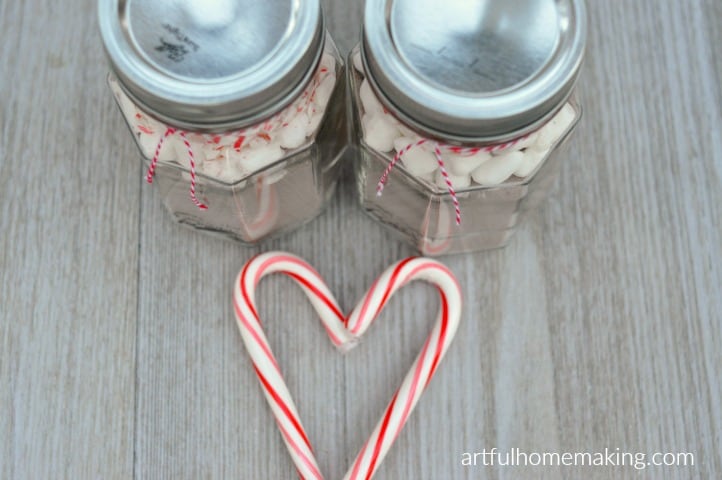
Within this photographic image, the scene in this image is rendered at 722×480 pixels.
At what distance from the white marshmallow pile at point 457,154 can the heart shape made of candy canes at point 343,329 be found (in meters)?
0.14

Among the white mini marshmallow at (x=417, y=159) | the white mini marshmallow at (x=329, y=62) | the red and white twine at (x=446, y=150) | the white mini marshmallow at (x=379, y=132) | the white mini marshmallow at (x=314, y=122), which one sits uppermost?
the white mini marshmallow at (x=329, y=62)

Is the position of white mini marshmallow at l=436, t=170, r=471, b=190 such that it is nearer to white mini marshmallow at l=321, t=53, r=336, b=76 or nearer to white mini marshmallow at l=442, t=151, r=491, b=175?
white mini marshmallow at l=442, t=151, r=491, b=175

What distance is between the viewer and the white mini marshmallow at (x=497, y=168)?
2.46ft

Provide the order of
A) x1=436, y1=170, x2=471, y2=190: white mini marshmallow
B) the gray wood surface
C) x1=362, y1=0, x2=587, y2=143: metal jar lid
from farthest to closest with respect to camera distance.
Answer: the gray wood surface, x1=436, y1=170, x2=471, y2=190: white mini marshmallow, x1=362, y1=0, x2=587, y2=143: metal jar lid

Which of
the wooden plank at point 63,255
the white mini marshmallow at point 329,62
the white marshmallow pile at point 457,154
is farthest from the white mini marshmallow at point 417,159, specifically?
the wooden plank at point 63,255

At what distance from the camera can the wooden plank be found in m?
0.89

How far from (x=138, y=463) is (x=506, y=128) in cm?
52

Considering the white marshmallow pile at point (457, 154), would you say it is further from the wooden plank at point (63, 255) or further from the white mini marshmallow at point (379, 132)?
the wooden plank at point (63, 255)

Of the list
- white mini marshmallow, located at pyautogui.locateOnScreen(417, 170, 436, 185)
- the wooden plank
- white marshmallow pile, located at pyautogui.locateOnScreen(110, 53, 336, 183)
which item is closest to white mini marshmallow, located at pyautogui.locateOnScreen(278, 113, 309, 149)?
white marshmallow pile, located at pyautogui.locateOnScreen(110, 53, 336, 183)

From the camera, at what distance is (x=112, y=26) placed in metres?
0.68

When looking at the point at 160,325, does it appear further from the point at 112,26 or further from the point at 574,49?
the point at 574,49

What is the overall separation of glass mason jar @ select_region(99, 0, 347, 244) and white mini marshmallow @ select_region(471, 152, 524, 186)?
16 cm

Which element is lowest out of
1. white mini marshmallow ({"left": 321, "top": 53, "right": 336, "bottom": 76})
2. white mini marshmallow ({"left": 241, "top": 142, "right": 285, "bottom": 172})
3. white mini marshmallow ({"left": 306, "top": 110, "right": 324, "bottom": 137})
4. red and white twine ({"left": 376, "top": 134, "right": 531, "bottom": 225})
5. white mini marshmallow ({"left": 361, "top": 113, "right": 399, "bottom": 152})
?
red and white twine ({"left": 376, "top": 134, "right": 531, "bottom": 225})

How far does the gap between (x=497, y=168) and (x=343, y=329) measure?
25cm
